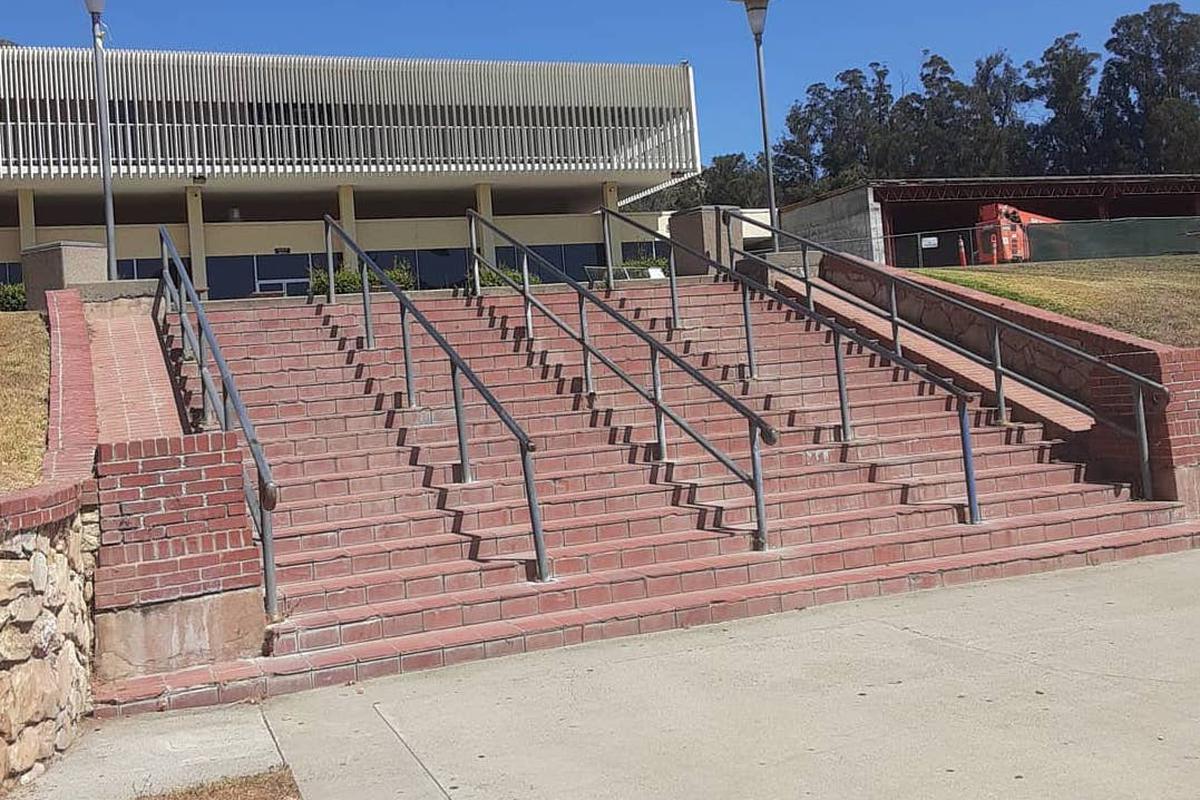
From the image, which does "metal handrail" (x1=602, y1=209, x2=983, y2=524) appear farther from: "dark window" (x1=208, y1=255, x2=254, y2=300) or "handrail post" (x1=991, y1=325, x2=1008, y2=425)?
"dark window" (x1=208, y1=255, x2=254, y2=300)

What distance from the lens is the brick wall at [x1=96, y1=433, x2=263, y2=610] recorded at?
17.4ft

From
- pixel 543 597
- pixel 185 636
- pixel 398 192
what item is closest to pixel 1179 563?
pixel 543 597

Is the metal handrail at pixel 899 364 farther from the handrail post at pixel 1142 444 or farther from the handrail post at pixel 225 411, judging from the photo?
the handrail post at pixel 225 411

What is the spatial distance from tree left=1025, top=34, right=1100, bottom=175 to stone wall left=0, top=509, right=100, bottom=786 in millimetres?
79364

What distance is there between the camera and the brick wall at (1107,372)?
7.97 metres

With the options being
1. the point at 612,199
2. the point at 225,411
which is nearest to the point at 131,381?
the point at 225,411

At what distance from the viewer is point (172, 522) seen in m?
5.38

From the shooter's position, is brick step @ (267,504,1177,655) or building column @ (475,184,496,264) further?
building column @ (475,184,496,264)

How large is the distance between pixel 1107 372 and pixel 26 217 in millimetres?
25726

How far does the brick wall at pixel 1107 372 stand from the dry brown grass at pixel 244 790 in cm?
665

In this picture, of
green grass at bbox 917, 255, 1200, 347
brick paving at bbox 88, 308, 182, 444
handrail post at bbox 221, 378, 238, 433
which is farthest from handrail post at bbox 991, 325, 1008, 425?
brick paving at bbox 88, 308, 182, 444

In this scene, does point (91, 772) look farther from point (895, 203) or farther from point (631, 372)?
point (895, 203)

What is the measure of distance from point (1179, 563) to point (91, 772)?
634 centimetres

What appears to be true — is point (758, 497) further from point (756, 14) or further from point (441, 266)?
point (441, 266)
